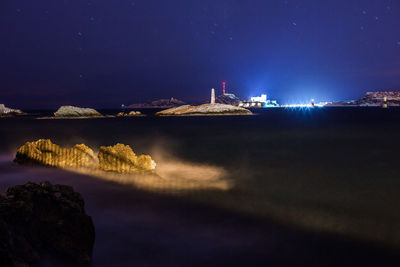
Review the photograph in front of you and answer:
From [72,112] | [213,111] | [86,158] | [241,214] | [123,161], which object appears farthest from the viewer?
[213,111]

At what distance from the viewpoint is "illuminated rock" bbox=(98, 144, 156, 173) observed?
13984 millimetres

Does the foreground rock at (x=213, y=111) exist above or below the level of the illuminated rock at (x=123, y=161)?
above

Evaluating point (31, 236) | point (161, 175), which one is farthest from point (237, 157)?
point (31, 236)

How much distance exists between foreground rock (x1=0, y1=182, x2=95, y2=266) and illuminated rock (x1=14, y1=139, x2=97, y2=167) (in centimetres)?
1007

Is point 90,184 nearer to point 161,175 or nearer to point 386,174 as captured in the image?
point 161,175

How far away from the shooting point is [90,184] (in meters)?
12.1

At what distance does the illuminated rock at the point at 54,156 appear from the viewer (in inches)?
615

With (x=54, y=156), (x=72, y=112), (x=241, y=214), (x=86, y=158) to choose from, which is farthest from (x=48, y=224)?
(x=72, y=112)

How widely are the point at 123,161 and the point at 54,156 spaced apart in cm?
444

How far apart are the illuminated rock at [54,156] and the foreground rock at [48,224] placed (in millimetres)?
10066

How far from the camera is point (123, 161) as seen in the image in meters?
14.1

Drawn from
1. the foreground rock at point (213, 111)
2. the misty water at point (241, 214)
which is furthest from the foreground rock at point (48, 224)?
the foreground rock at point (213, 111)

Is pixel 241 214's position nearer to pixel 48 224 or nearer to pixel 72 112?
pixel 48 224

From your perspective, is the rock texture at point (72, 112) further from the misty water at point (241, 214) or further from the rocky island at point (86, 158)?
the misty water at point (241, 214)
